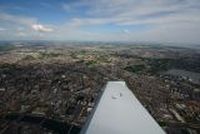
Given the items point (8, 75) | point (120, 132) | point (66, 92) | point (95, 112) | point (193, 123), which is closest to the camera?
point (120, 132)

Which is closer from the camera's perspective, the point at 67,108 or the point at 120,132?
the point at 120,132

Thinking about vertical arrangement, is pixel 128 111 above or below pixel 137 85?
above

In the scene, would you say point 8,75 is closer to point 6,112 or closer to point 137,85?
point 6,112

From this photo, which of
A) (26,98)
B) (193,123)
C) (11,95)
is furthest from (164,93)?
(11,95)

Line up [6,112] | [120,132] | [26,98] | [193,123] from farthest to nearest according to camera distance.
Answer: [26,98] → [6,112] → [193,123] → [120,132]

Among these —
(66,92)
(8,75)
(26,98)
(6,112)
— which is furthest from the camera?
(8,75)

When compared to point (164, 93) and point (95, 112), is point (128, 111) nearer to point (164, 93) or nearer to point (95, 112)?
point (95, 112)

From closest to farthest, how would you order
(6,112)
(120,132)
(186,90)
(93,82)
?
(120,132) → (6,112) → (186,90) → (93,82)

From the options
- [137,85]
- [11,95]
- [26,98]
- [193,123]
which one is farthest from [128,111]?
[137,85]

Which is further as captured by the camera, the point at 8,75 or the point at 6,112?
the point at 8,75
